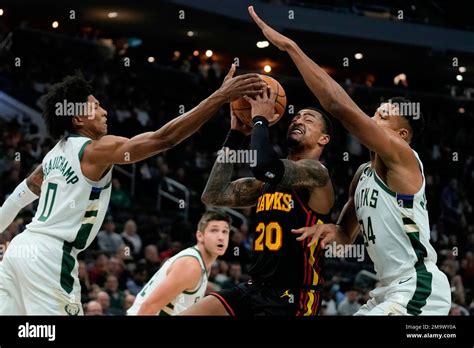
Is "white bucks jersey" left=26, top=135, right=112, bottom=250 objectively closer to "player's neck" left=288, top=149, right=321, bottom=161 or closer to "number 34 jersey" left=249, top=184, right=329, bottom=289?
"number 34 jersey" left=249, top=184, right=329, bottom=289

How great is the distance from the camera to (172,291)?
7.19 m

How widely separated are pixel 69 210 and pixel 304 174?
1.52m

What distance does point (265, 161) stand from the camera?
5.67 meters

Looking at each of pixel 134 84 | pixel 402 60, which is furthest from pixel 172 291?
pixel 402 60

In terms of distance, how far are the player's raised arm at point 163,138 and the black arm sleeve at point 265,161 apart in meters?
0.30

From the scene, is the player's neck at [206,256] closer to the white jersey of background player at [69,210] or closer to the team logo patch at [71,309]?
the white jersey of background player at [69,210]

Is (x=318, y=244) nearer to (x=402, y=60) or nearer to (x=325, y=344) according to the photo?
(x=325, y=344)

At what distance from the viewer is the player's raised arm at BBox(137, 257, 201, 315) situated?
7.14 m

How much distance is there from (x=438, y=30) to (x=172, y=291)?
1418cm

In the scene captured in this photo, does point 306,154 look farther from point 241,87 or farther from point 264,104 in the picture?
point 241,87
